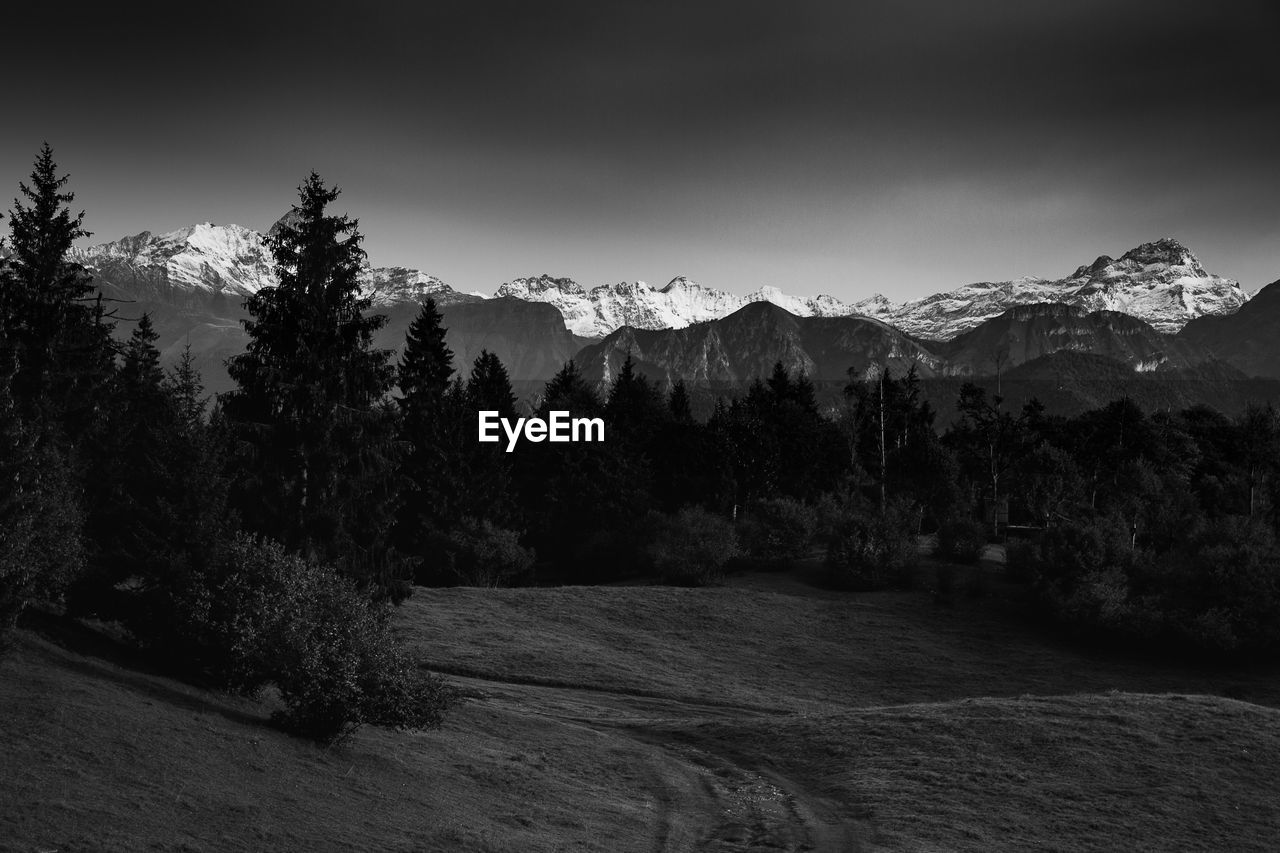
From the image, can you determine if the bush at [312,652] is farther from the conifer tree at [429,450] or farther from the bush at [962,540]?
the bush at [962,540]

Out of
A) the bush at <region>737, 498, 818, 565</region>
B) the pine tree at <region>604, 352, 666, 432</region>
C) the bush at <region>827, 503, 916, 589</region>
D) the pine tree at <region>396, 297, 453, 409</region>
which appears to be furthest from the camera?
the pine tree at <region>604, 352, 666, 432</region>

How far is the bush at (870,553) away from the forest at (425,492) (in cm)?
26

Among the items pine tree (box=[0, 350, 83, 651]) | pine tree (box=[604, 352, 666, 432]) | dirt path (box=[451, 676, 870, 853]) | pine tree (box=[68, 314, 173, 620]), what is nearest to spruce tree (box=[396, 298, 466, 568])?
pine tree (box=[604, 352, 666, 432])

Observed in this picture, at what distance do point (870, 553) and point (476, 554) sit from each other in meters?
36.3

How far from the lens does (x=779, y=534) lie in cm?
9862

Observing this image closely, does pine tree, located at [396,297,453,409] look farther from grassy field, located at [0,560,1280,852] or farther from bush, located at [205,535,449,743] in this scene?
bush, located at [205,535,449,743]

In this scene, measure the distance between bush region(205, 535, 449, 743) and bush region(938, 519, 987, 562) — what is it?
75838 millimetres

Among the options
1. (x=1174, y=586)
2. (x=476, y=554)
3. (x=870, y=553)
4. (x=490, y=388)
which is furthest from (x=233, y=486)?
(x=1174, y=586)

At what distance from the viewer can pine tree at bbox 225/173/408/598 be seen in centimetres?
4422

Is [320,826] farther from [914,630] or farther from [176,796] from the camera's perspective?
[914,630]

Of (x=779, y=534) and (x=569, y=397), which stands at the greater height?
(x=569, y=397)

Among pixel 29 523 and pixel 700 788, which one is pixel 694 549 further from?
pixel 29 523

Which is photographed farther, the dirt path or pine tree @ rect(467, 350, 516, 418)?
pine tree @ rect(467, 350, 516, 418)

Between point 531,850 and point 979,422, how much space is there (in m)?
110
